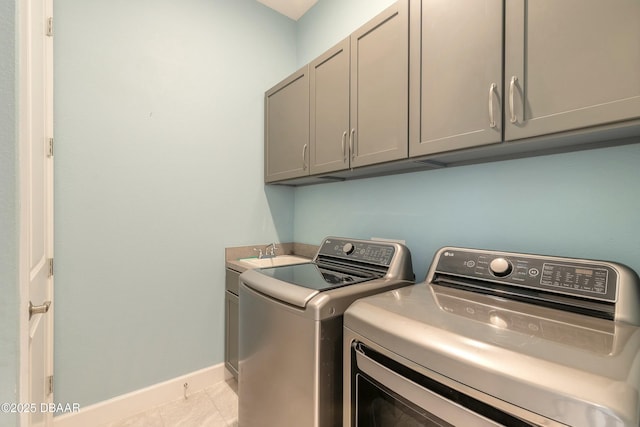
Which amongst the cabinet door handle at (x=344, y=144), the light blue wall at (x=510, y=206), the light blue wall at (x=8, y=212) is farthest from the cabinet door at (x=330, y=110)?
the light blue wall at (x=8, y=212)

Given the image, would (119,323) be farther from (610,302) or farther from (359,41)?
(610,302)

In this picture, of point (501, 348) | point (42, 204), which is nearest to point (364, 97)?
point (501, 348)

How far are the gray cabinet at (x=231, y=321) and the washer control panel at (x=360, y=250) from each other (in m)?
0.72

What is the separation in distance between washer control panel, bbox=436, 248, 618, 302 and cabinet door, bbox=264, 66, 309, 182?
109 cm

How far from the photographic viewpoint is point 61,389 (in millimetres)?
1493

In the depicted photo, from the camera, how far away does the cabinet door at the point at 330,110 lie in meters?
1.54

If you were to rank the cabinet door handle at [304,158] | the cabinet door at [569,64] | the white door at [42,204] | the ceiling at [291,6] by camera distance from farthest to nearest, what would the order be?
the ceiling at [291,6]
the cabinet door handle at [304,158]
the white door at [42,204]
the cabinet door at [569,64]

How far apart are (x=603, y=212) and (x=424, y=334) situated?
88 cm

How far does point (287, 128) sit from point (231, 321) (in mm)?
1506

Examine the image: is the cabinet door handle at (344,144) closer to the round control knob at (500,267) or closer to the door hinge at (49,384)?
the round control knob at (500,267)

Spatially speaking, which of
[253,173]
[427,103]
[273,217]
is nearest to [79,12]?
[253,173]

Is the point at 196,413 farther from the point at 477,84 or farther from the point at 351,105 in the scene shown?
the point at 477,84

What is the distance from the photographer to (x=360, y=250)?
1.52 meters

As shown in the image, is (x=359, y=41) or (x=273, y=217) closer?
(x=359, y=41)
